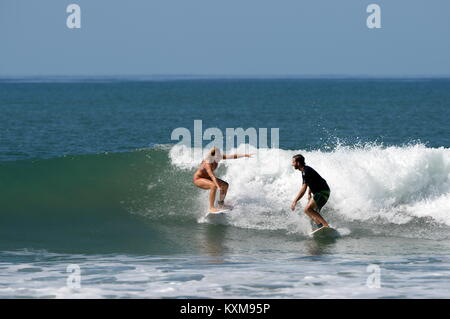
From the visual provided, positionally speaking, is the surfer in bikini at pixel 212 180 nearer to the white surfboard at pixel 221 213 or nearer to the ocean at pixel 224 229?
the white surfboard at pixel 221 213

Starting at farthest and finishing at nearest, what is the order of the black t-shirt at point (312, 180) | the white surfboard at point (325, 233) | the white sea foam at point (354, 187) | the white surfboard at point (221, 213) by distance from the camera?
the white sea foam at point (354, 187) → the white surfboard at point (221, 213) → the white surfboard at point (325, 233) → the black t-shirt at point (312, 180)

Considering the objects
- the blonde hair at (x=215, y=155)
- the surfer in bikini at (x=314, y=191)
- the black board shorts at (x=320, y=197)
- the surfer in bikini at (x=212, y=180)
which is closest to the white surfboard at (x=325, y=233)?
the surfer in bikini at (x=314, y=191)

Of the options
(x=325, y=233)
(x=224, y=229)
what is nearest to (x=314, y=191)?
(x=325, y=233)

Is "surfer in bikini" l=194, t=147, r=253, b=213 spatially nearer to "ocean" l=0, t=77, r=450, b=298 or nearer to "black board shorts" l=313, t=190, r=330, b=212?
"ocean" l=0, t=77, r=450, b=298

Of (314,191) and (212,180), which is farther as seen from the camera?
(212,180)

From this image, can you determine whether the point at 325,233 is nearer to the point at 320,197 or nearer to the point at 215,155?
the point at 320,197

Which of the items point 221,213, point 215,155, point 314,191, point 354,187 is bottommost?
point 221,213

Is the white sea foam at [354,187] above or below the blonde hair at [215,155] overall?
below

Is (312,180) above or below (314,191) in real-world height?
above

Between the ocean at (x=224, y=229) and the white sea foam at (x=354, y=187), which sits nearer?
the ocean at (x=224, y=229)

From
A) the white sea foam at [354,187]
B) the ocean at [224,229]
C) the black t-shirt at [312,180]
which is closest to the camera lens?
the ocean at [224,229]

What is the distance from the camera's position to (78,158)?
821 inches
